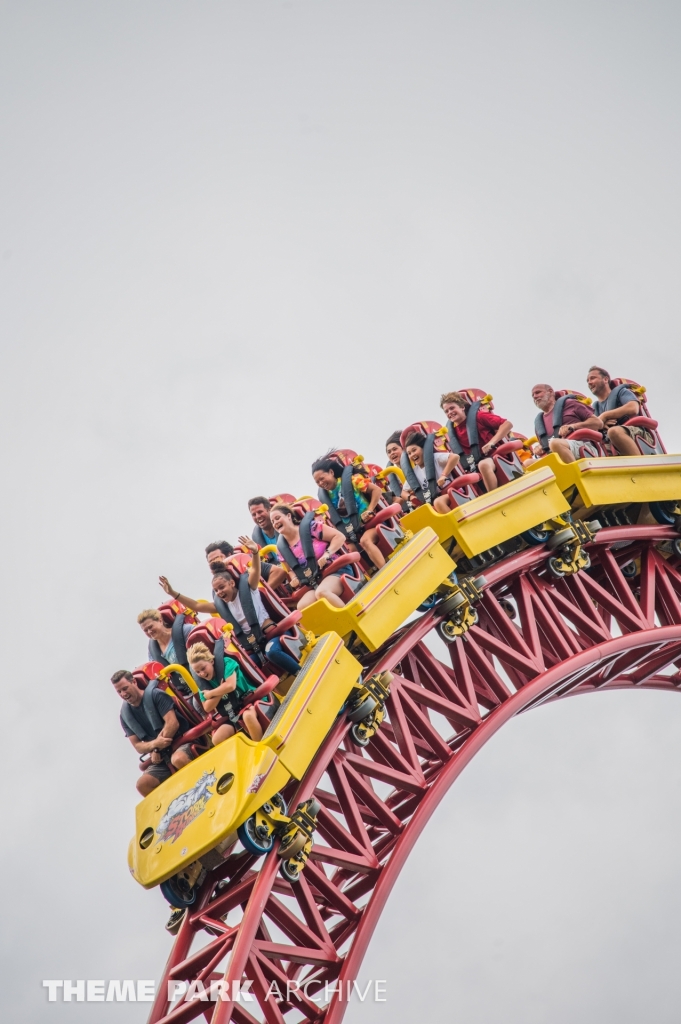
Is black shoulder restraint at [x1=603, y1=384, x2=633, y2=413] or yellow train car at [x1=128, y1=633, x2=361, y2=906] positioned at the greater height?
black shoulder restraint at [x1=603, y1=384, x2=633, y2=413]

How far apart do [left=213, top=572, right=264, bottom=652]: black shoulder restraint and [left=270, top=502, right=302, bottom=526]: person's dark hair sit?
50.2 inches

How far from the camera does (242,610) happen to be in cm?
878

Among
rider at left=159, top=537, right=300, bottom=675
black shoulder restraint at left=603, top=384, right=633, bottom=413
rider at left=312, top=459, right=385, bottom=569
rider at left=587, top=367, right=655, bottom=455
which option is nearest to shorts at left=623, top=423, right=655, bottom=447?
rider at left=587, top=367, right=655, bottom=455

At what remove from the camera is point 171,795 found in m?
8.23

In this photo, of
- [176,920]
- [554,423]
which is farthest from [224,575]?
[554,423]

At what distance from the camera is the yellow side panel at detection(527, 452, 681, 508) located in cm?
1077

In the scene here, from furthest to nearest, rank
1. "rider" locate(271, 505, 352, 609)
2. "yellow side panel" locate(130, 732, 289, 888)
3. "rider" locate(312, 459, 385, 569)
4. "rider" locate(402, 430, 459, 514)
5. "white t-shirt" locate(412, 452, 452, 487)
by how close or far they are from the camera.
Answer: "white t-shirt" locate(412, 452, 452, 487) → "rider" locate(402, 430, 459, 514) → "rider" locate(312, 459, 385, 569) → "rider" locate(271, 505, 352, 609) → "yellow side panel" locate(130, 732, 289, 888)

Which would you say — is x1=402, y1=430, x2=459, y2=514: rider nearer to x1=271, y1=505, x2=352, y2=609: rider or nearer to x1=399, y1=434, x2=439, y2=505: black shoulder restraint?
x1=399, y1=434, x2=439, y2=505: black shoulder restraint

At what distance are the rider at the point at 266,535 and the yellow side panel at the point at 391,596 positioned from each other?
102 centimetres

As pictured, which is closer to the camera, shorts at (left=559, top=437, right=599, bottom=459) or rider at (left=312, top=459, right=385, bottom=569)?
rider at (left=312, top=459, right=385, bottom=569)

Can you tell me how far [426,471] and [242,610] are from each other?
2.49m

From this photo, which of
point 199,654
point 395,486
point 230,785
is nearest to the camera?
point 230,785

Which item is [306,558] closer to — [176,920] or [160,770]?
[160,770]

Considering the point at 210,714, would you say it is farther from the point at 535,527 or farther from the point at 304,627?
the point at 535,527
